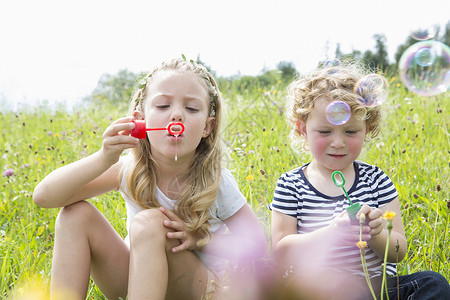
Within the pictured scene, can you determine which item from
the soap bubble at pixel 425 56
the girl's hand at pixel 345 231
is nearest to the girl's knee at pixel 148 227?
the girl's hand at pixel 345 231

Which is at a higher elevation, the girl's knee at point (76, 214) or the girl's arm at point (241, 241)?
the girl's knee at point (76, 214)

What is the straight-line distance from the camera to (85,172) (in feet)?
5.06

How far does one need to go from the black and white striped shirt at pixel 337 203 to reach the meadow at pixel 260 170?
19 centimetres

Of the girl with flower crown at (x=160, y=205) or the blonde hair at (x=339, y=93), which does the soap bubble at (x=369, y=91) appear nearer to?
the blonde hair at (x=339, y=93)

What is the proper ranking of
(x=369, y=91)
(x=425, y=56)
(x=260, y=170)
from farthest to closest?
(x=425, y=56)
(x=260, y=170)
(x=369, y=91)

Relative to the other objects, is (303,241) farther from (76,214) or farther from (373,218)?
(76,214)

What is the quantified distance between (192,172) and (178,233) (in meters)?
0.29

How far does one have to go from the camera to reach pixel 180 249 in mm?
1559

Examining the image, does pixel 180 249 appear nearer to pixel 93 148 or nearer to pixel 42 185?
pixel 42 185

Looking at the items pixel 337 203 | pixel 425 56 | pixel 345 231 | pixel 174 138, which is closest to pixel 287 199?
pixel 337 203

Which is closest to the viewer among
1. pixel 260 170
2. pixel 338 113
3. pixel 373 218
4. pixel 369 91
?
pixel 373 218

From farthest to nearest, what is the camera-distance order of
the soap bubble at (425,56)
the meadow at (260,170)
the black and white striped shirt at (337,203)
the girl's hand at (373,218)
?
1. the soap bubble at (425,56)
2. the meadow at (260,170)
3. the black and white striped shirt at (337,203)
4. the girl's hand at (373,218)

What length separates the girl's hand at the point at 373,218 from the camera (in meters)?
1.35

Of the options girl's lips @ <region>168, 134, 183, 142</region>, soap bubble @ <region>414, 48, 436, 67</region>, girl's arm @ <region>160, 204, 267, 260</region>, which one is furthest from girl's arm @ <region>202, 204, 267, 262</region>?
soap bubble @ <region>414, 48, 436, 67</region>
